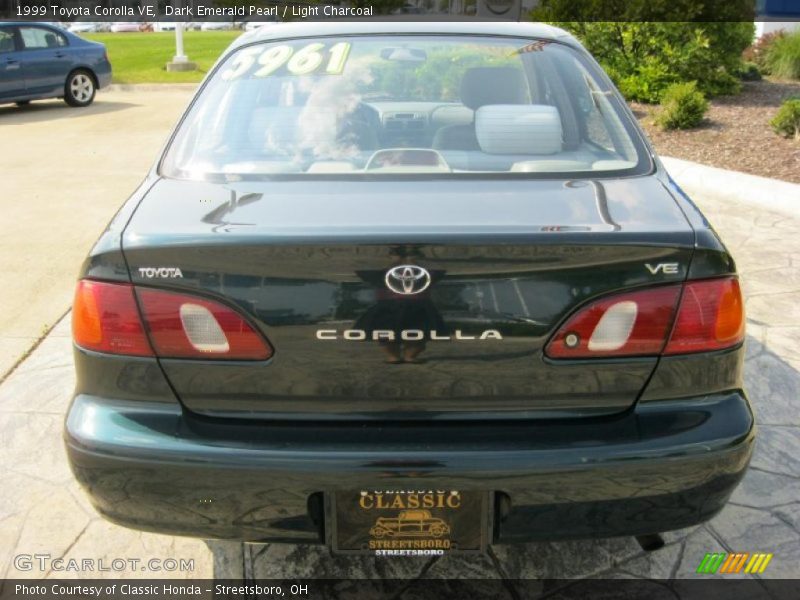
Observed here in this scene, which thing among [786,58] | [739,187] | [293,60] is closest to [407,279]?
[293,60]

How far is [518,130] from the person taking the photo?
282 centimetres

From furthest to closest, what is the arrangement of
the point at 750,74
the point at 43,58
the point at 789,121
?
the point at 43,58 → the point at 750,74 → the point at 789,121

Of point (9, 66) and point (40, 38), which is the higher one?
point (40, 38)

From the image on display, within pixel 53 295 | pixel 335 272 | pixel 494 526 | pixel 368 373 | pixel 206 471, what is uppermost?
pixel 335 272

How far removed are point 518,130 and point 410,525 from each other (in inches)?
54.4

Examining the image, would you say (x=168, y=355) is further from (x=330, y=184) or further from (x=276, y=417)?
(x=330, y=184)

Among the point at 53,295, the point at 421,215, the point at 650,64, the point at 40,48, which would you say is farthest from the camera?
the point at 40,48

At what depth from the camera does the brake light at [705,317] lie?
6.82 feet

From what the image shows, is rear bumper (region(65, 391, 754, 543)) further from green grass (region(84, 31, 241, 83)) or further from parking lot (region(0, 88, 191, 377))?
green grass (region(84, 31, 241, 83))

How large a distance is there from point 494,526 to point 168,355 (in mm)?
915

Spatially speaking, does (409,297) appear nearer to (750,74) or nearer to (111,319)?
(111,319)

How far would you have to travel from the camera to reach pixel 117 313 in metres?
2.10

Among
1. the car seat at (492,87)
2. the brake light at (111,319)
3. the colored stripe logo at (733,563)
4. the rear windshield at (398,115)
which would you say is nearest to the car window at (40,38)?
the rear windshield at (398,115)

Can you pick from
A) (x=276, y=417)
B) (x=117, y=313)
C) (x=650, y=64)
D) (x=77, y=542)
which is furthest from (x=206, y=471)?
(x=650, y=64)
